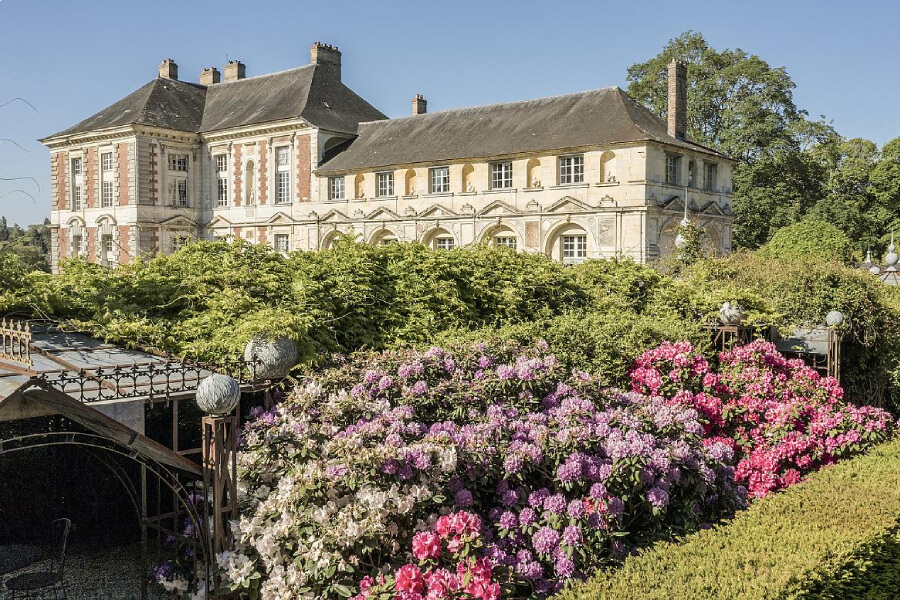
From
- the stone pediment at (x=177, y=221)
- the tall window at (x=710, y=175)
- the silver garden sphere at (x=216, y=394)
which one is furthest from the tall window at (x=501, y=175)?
the silver garden sphere at (x=216, y=394)

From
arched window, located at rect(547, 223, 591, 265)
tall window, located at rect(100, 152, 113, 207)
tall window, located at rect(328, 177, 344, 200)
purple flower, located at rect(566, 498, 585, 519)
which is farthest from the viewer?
tall window, located at rect(100, 152, 113, 207)

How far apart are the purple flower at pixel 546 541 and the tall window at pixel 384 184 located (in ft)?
85.9

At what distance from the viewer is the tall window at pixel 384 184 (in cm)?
3083

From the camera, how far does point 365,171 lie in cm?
3138

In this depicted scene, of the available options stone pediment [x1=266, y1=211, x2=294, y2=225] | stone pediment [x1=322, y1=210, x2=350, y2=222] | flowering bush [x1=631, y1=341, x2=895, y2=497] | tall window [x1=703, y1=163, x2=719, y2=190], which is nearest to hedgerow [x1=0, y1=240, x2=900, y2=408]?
flowering bush [x1=631, y1=341, x2=895, y2=497]

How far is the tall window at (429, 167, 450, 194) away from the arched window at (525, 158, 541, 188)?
320cm

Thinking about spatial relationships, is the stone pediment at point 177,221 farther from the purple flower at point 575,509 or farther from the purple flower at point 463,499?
the purple flower at point 575,509

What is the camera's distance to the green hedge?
471 cm

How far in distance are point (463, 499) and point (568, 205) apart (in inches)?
871

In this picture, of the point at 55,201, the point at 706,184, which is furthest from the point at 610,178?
the point at 55,201

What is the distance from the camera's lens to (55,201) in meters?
40.2

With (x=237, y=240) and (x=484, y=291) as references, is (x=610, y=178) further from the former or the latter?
(x=237, y=240)

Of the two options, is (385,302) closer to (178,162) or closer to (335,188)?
(335,188)

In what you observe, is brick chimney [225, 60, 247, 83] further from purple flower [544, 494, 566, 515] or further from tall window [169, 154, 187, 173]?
purple flower [544, 494, 566, 515]
